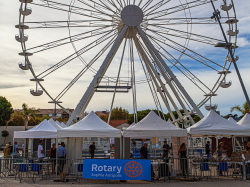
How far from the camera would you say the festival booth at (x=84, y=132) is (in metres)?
12.8

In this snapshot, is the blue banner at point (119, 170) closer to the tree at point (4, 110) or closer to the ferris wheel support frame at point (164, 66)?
the ferris wheel support frame at point (164, 66)

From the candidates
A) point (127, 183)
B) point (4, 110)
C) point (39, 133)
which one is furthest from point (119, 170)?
point (4, 110)

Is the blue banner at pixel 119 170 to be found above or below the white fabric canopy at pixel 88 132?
below

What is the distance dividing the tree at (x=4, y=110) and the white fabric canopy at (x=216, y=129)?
50.0m

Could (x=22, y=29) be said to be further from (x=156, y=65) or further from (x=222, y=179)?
(x=222, y=179)

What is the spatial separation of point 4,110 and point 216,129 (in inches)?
2024

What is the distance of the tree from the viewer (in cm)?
5599

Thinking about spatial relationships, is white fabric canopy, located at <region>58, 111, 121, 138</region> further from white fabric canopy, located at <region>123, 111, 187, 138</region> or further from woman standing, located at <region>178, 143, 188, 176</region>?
woman standing, located at <region>178, 143, 188, 176</region>

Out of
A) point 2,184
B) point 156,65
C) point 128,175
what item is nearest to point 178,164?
point 128,175

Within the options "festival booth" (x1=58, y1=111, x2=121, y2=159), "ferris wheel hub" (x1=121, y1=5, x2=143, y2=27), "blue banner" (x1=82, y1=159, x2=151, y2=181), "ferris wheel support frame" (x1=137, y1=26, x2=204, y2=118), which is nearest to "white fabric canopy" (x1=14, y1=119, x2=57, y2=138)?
"festival booth" (x1=58, y1=111, x2=121, y2=159)

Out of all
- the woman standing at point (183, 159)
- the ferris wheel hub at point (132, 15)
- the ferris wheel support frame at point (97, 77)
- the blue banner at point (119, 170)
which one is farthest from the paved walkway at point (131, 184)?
the ferris wheel hub at point (132, 15)

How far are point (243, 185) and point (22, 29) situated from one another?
1644cm

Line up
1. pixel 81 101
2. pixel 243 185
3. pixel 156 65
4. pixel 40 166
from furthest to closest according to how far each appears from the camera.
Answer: pixel 156 65
pixel 81 101
pixel 40 166
pixel 243 185

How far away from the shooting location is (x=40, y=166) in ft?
45.0
